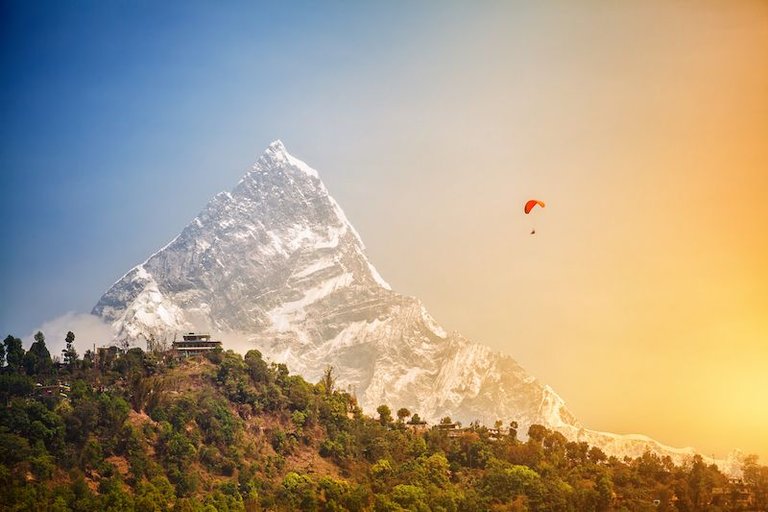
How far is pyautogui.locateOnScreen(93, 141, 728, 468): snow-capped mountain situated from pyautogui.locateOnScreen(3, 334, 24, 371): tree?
7977 centimetres

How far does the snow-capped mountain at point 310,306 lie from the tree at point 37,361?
259 ft

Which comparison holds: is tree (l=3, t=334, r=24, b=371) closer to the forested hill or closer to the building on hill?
the forested hill

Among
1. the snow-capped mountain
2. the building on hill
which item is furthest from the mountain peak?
the building on hill

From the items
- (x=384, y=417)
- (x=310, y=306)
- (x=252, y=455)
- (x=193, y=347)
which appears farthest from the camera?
(x=310, y=306)

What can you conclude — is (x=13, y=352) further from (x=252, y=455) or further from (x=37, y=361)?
(x=252, y=455)

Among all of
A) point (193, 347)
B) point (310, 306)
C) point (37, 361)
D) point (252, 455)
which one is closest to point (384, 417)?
point (193, 347)

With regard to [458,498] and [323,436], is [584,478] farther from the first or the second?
[323,436]

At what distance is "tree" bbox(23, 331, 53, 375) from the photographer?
77.4 meters

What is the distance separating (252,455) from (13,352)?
1701 cm

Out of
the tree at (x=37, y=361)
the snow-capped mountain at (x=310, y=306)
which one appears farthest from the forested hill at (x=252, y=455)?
the snow-capped mountain at (x=310, y=306)

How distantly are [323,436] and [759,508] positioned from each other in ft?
97.0

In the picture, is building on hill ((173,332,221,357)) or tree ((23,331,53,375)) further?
building on hill ((173,332,221,357))

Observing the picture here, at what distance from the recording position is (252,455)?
3002 inches

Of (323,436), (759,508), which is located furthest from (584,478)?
(323,436)
